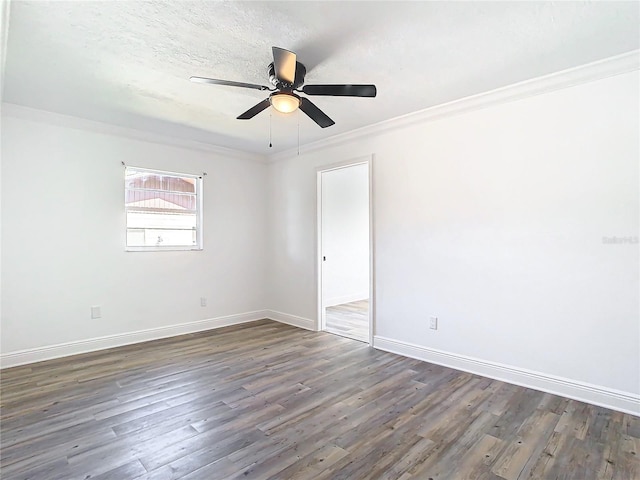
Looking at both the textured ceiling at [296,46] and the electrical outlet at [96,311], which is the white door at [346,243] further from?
the electrical outlet at [96,311]

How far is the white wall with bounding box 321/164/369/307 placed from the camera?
6086 mm

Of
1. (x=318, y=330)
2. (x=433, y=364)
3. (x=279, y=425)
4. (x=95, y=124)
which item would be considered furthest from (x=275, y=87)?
(x=318, y=330)

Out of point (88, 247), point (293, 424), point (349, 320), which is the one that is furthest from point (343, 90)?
point (349, 320)

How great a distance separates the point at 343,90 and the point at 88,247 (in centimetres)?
340

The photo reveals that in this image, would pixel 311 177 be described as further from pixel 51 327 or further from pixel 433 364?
pixel 51 327

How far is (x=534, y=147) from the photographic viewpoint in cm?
280

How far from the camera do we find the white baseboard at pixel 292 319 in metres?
4.75

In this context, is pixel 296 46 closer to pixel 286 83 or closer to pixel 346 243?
pixel 286 83

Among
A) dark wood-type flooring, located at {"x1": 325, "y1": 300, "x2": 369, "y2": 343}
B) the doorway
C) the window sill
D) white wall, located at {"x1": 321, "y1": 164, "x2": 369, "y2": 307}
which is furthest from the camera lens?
white wall, located at {"x1": 321, "y1": 164, "x2": 369, "y2": 307}

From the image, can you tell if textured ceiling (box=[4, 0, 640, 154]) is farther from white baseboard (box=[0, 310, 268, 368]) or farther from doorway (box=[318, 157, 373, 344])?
doorway (box=[318, 157, 373, 344])

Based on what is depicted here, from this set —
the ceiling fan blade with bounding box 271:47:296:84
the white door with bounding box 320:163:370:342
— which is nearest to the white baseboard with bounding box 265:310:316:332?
the white door with bounding box 320:163:370:342

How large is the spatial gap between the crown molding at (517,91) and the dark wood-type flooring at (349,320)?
2.57 m

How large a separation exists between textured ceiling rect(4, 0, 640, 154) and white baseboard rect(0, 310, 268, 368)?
255cm

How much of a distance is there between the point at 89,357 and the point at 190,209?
2142 mm
